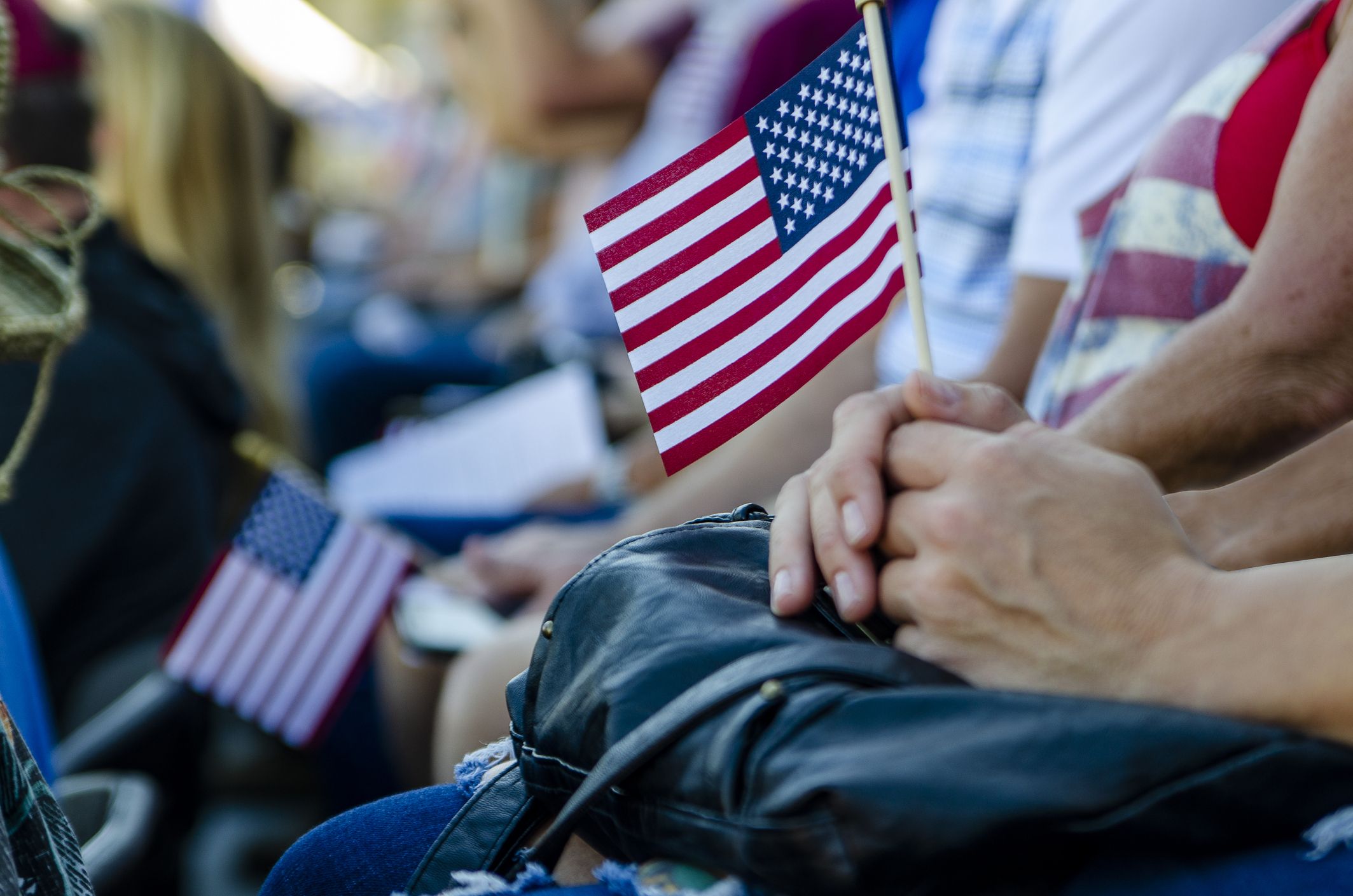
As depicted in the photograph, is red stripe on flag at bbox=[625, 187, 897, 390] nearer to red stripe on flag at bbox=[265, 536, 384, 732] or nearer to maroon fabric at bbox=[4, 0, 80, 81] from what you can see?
red stripe on flag at bbox=[265, 536, 384, 732]

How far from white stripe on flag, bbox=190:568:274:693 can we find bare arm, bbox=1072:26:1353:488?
1.12 metres

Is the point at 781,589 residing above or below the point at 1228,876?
above

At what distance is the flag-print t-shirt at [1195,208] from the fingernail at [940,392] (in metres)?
0.34

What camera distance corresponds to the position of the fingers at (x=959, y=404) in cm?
81

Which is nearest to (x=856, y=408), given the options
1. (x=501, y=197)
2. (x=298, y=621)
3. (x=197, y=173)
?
(x=298, y=621)

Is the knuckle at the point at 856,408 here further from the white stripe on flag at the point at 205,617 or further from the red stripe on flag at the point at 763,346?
the white stripe on flag at the point at 205,617

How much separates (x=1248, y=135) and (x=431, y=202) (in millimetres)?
5457

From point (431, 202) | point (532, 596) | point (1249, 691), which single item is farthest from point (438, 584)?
point (431, 202)

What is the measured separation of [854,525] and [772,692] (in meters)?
0.18

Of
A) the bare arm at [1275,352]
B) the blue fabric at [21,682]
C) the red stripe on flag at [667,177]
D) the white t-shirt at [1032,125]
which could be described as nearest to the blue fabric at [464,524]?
the white t-shirt at [1032,125]

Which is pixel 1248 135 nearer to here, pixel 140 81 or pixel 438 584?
pixel 438 584

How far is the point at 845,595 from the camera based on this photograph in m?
0.76

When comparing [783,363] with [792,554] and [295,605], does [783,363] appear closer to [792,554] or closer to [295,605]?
[792,554]

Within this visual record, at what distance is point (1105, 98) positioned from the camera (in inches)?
51.4
